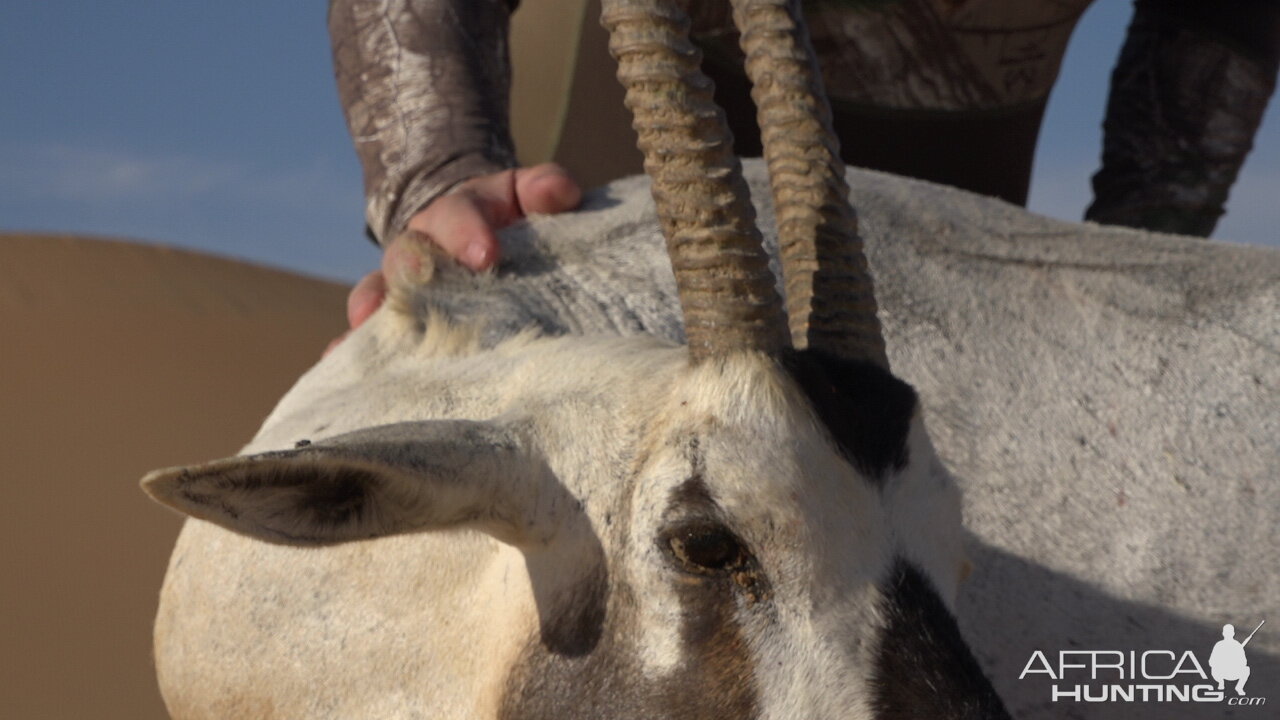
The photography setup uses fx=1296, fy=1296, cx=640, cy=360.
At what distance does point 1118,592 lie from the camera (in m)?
3.07

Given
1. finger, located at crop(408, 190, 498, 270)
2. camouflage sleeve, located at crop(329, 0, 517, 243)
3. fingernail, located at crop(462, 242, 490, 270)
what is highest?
camouflage sleeve, located at crop(329, 0, 517, 243)

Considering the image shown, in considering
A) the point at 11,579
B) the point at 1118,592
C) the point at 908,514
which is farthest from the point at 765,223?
the point at 11,579

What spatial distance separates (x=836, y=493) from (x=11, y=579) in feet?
14.8

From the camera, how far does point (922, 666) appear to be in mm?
1885

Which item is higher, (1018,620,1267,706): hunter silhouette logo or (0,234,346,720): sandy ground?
(0,234,346,720): sandy ground

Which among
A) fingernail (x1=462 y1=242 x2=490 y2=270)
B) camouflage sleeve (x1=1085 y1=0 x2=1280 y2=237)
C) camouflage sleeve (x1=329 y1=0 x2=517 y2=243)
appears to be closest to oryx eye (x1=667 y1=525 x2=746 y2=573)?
fingernail (x1=462 y1=242 x2=490 y2=270)

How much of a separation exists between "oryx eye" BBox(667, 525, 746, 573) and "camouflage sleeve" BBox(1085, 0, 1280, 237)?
4.06 m

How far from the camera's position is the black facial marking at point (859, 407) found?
203cm

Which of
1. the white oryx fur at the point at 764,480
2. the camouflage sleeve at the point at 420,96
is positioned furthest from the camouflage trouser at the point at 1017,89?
the white oryx fur at the point at 764,480

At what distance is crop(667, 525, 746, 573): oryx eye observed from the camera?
193cm

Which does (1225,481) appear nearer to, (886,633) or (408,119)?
(886,633)

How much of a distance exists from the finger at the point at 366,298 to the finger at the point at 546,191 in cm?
43

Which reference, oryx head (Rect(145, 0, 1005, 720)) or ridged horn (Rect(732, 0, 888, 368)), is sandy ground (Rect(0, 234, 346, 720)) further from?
ridged horn (Rect(732, 0, 888, 368))

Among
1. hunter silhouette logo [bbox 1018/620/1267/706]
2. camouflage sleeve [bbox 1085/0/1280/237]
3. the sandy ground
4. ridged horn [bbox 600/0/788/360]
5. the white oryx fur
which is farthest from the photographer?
camouflage sleeve [bbox 1085/0/1280/237]
